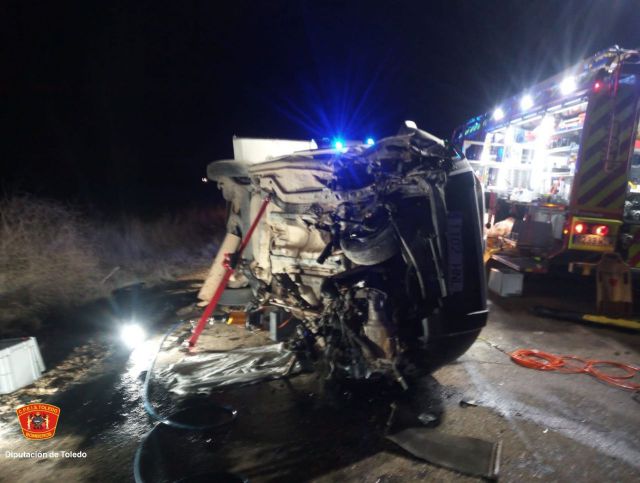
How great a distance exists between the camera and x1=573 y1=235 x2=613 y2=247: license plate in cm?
534

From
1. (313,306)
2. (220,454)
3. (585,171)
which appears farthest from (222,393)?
(585,171)

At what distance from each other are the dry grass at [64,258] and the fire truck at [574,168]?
19.4 ft

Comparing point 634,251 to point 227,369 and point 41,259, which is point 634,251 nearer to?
point 227,369

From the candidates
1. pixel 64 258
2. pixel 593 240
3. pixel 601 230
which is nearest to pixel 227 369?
pixel 64 258

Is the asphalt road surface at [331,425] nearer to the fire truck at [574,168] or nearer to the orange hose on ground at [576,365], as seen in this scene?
the orange hose on ground at [576,365]

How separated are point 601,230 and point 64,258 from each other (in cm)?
846

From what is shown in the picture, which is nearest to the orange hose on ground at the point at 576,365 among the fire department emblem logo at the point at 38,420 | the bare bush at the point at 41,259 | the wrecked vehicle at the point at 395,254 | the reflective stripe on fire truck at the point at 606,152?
the wrecked vehicle at the point at 395,254

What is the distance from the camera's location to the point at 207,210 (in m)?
16.4

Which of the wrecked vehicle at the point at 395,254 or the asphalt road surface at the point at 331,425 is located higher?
the wrecked vehicle at the point at 395,254

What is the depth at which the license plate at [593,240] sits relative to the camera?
5344 millimetres

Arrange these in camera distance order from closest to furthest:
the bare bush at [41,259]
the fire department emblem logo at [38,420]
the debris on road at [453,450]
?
1. the debris on road at [453,450]
2. the fire department emblem logo at [38,420]
3. the bare bush at [41,259]

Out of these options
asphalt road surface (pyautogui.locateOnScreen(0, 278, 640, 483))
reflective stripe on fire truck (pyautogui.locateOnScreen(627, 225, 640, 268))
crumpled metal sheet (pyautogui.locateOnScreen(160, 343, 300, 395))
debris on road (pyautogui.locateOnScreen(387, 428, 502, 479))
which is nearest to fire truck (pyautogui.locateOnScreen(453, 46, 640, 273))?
reflective stripe on fire truck (pyautogui.locateOnScreen(627, 225, 640, 268))

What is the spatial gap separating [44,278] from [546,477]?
6.67 m

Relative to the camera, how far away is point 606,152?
5.16m
